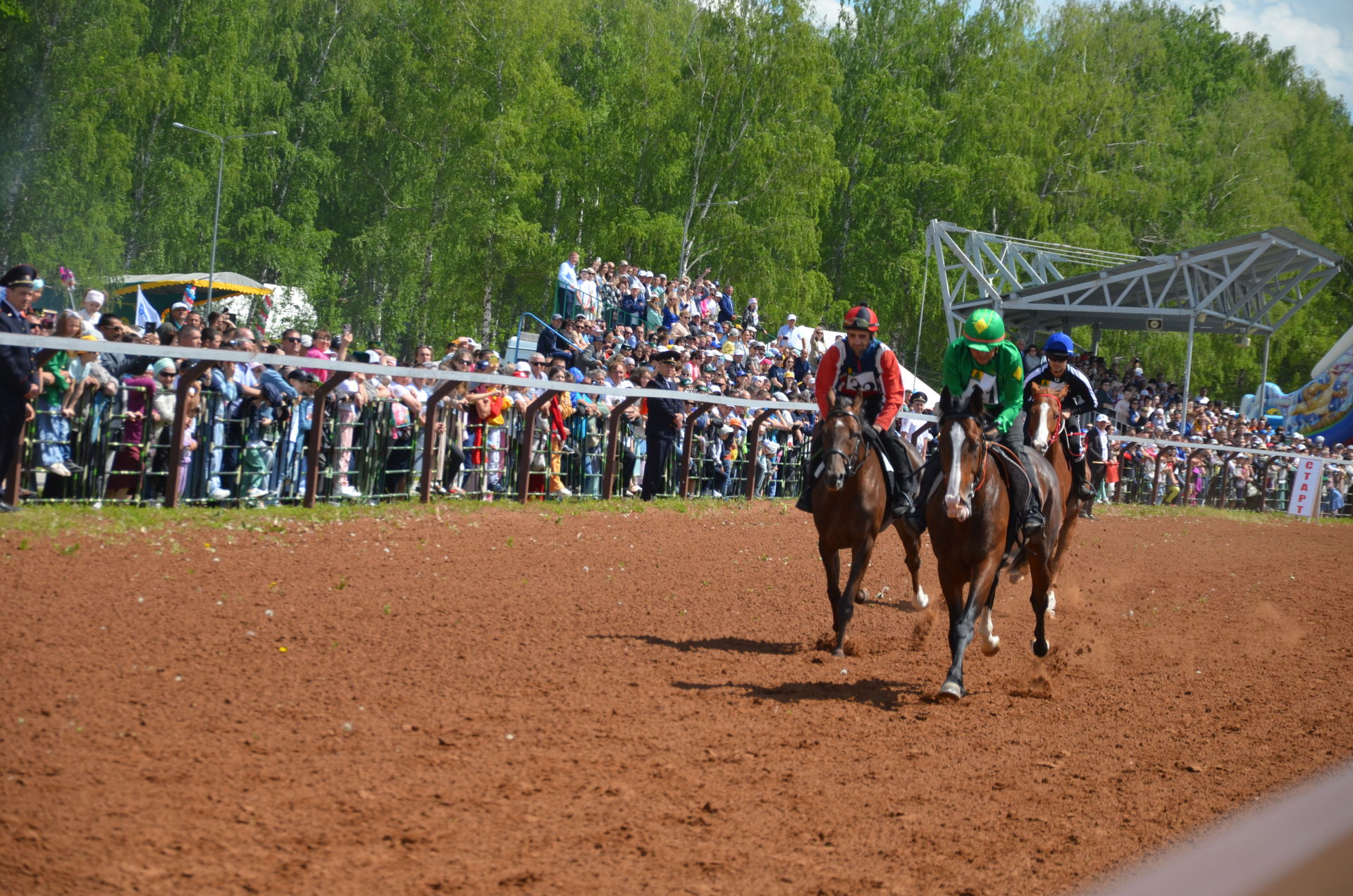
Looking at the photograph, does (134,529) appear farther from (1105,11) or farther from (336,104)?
(1105,11)

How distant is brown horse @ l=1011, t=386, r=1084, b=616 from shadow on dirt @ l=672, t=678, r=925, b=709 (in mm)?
2039

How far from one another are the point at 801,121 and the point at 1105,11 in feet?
76.1

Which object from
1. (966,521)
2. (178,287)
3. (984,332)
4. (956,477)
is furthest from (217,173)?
(956,477)

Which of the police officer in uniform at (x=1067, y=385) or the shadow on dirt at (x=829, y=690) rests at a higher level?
the police officer in uniform at (x=1067, y=385)

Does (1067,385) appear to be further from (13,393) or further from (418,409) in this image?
(13,393)

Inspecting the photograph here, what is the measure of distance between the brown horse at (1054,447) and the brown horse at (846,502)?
1.26 m

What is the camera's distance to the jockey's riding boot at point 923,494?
8578mm

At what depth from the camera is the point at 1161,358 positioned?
51.4 m

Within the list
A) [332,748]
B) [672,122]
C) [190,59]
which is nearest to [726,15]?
[672,122]

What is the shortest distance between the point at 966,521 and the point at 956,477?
17.7 inches

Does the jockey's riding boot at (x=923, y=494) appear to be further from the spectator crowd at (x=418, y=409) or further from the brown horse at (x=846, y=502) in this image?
the spectator crowd at (x=418, y=409)

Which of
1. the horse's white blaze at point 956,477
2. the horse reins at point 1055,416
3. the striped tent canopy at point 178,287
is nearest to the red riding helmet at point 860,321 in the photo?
the horse's white blaze at point 956,477

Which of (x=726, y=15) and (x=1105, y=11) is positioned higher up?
(x=1105, y=11)

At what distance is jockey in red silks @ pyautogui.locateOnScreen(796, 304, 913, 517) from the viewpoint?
30.9 feet
